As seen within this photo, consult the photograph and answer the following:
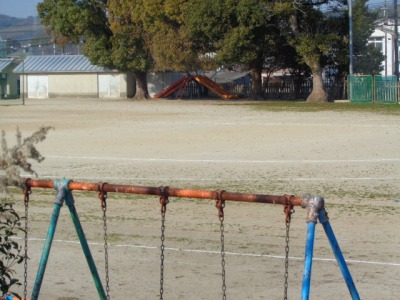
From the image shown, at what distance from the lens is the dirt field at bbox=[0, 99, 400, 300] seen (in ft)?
32.5

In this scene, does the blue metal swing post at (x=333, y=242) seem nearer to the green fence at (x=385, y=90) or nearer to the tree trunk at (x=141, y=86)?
the green fence at (x=385, y=90)

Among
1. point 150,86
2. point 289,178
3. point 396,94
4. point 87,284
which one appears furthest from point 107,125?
point 150,86

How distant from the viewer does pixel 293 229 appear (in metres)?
13.0

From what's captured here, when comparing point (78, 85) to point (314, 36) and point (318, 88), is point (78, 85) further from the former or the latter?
point (314, 36)

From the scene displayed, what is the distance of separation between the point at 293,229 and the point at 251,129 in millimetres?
19878

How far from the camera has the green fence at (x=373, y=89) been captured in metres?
53.5

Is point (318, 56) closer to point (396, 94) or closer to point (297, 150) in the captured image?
point (396, 94)

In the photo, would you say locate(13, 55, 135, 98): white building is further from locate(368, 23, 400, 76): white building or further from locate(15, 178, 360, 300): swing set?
locate(15, 178, 360, 300): swing set

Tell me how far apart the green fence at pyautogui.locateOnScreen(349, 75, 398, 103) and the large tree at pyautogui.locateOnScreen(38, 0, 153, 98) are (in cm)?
1844

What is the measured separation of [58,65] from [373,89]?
3724 cm

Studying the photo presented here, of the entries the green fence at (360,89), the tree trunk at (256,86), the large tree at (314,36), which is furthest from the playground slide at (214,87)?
the green fence at (360,89)

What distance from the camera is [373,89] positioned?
54.5 m

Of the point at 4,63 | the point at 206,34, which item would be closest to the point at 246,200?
the point at 206,34

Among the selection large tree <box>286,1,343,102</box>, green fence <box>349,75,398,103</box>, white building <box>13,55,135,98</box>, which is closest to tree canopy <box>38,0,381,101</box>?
large tree <box>286,1,343,102</box>
